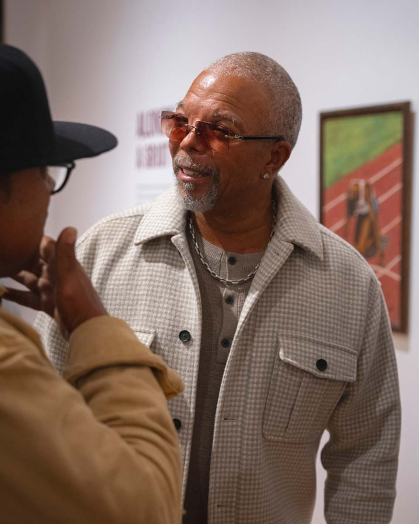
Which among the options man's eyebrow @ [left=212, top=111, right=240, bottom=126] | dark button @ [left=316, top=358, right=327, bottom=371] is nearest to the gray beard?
man's eyebrow @ [left=212, top=111, right=240, bottom=126]

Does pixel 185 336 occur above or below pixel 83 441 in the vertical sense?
below

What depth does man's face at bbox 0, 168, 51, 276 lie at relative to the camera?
0.91 m

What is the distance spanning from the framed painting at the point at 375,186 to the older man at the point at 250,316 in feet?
2.20

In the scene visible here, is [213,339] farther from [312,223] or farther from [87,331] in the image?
[87,331]

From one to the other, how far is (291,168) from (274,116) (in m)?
1.05

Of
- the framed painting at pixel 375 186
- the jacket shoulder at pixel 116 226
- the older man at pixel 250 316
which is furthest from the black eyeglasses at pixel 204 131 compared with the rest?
the framed painting at pixel 375 186

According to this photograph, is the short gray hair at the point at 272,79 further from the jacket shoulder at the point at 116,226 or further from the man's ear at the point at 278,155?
the jacket shoulder at the point at 116,226

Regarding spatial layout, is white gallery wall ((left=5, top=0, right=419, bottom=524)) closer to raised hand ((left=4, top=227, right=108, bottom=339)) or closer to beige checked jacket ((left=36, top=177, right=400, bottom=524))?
beige checked jacket ((left=36, top=177, right=400, bottom=524))

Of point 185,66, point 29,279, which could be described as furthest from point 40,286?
point 185,66

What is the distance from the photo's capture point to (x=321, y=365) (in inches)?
67.2

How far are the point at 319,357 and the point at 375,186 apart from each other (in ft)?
3.38

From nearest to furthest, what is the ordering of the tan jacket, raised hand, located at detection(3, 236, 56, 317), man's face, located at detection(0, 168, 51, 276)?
the tan jacket
man's face, located at detection(0, 168, 51, 276)
raised hand, located at detection(3, 236, 56, 317)

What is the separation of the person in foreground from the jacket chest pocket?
719mm

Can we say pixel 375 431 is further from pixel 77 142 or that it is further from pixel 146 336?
pixel 77 142
